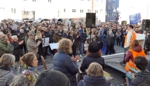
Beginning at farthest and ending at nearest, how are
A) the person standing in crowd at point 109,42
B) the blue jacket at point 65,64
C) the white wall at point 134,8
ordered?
the white wall at point 134,8, the person standing in crowd at point 109,42, the blue jacket at point 65,64

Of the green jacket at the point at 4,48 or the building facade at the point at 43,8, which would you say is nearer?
the green jacket at the point at 4,48

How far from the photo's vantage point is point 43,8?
35.1 m

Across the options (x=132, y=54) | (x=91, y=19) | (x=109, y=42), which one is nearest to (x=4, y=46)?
(x=132, y=54)

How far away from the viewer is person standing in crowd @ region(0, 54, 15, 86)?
262 centimetres

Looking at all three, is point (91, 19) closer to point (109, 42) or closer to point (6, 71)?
point (109, 42)

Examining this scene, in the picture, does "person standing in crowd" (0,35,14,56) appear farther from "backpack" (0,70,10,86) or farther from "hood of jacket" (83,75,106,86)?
"hood of jacket" (83,75,106,86)

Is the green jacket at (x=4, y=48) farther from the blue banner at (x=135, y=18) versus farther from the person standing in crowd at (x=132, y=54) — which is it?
the blue banner at (x=135, y=18)

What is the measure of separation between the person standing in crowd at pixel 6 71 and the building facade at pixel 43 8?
28825 millimetres

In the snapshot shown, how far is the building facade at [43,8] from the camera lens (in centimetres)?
3088

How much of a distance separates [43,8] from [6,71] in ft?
110

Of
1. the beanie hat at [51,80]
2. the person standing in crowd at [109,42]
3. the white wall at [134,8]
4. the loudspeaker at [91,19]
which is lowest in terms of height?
the person standing in crowd at [109,42]

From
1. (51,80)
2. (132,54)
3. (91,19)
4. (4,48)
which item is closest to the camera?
(51,80)

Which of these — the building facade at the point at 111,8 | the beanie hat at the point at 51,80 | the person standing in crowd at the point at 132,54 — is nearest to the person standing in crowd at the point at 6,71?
the beanie hat at the point at 51,80

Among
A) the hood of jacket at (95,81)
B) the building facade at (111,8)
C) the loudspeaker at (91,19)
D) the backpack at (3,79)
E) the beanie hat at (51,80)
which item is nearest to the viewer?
the beanie hat at (51,80)
